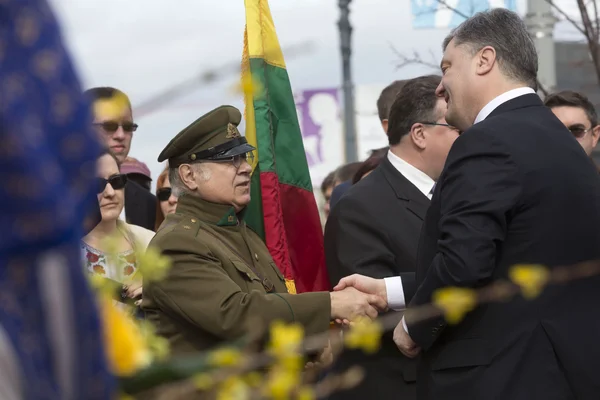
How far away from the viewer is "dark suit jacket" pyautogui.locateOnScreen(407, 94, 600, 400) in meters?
3.21

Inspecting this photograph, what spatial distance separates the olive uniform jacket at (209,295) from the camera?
12.0 ft

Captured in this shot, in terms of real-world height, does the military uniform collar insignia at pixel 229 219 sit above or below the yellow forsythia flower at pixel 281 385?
below

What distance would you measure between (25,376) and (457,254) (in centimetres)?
253

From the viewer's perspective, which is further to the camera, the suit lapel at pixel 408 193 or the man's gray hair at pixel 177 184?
the suit lapel at pixel 408 193

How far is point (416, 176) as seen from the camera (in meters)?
4.52

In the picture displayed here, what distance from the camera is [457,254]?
10.5 ft

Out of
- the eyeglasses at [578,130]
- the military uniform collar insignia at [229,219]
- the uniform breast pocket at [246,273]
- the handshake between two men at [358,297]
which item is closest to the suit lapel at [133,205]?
the military uniform collar insignia at [229,219]

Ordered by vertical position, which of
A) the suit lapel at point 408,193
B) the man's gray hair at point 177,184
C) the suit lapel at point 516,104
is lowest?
the suit lapel at point 408,193

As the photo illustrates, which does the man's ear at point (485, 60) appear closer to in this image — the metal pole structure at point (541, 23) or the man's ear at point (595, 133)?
the man's ear at point (595, 133)

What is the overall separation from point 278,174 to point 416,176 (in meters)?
0.78

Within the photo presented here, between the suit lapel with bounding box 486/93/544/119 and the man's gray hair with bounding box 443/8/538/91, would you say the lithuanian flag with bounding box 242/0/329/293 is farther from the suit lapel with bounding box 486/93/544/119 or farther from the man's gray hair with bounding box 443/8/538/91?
the suit lapel with bounding box 486/93/544/119

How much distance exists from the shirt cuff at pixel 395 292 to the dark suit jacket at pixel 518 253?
0.65m

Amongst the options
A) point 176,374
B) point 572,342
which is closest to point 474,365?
point 572,342

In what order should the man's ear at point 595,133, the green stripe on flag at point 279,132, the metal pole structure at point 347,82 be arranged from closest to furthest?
the green stripe on flag at point 279,132 < the man's ear at point 595,133 < the metal pole structure at point 347,82
